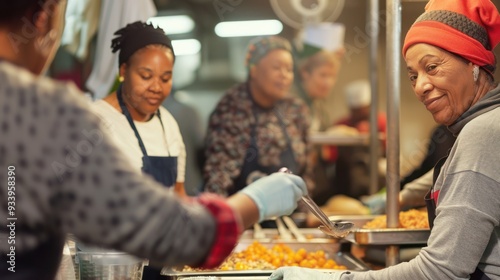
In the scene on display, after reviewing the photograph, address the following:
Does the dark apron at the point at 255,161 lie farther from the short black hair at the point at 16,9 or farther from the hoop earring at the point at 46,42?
the short black hair at the point at 16,9

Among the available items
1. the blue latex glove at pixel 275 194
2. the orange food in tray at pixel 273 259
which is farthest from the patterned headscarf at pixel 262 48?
the blue latex glove at pixel 275 194

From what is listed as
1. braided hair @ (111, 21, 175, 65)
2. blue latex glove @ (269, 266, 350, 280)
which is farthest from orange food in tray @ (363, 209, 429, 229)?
braided hair @ (111, 21, 175, 65)

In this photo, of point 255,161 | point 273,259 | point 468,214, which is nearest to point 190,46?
point 255,161

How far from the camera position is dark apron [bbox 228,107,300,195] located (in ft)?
12.6

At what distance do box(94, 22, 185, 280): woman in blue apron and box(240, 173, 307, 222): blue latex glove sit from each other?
1.05m

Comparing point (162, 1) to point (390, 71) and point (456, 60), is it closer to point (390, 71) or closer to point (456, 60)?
point (390, 71)

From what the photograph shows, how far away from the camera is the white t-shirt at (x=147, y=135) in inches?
105

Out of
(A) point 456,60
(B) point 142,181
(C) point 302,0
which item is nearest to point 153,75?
(A) point 456,60

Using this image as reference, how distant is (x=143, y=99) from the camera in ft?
8.80

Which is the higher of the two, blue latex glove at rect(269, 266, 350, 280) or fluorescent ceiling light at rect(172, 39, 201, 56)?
fluorescent ceiling light at rect(172, 39, 201, 56)

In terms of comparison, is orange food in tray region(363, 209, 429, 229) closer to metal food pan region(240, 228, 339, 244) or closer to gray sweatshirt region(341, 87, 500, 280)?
metal food pan region(240, 228, 339, 244)

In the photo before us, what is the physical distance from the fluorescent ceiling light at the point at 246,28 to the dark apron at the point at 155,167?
14.1ft

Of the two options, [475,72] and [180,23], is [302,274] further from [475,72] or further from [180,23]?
[180,23]

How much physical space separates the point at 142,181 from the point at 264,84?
3.29m
